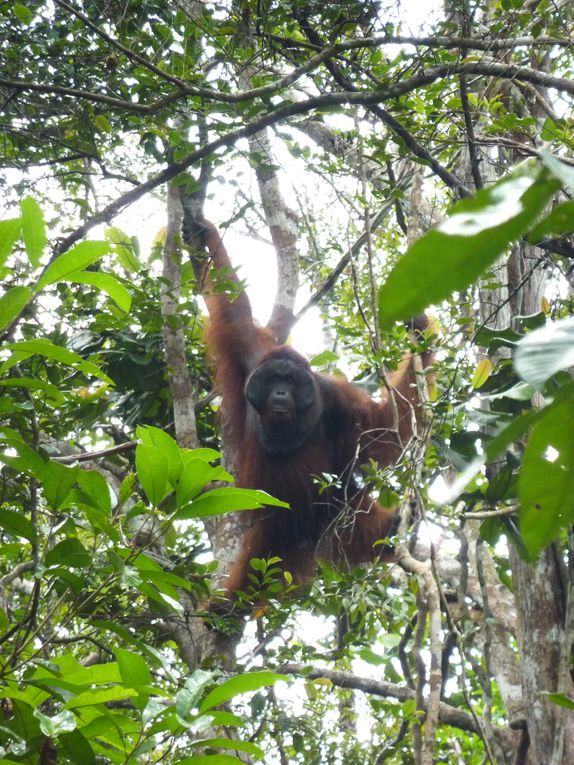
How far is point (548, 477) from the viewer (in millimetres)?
612

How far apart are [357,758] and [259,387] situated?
105 inches

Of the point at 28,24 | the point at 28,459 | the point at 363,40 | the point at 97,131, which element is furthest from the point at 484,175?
the point at 28,459

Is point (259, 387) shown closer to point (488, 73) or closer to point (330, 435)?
point (330, 435)

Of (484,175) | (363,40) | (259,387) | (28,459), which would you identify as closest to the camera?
(28,459)

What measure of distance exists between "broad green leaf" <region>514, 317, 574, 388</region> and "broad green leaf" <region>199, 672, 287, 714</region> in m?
1.40

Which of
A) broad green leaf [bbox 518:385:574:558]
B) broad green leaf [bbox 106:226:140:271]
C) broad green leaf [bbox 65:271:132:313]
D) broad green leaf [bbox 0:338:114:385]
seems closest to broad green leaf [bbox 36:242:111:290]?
broad green leaf [bbox 65:271:132:313]

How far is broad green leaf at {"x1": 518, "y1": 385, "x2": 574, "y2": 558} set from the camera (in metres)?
0.56

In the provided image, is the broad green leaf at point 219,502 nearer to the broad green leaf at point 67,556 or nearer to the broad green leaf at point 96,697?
the broad green leaf at point 67,556

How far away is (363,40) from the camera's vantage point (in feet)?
11.8

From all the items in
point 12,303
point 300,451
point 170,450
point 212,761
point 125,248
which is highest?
point 125,248

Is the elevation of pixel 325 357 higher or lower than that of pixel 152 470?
higher

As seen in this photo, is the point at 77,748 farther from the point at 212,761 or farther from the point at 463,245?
the point at 463,245

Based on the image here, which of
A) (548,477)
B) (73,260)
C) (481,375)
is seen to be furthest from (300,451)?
(548,477)

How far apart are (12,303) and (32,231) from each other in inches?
6.7
